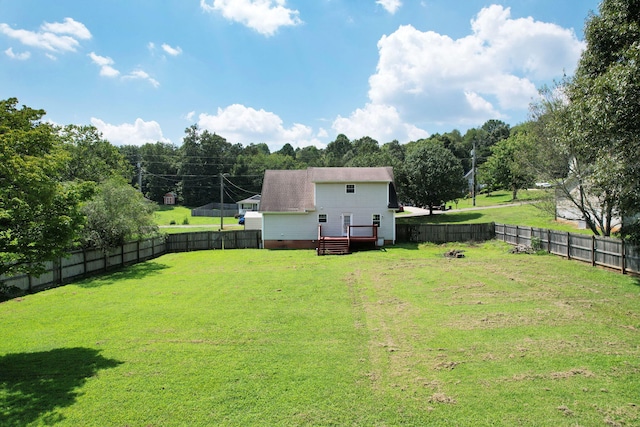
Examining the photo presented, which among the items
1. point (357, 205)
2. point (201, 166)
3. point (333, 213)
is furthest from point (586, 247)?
point (201, 166)

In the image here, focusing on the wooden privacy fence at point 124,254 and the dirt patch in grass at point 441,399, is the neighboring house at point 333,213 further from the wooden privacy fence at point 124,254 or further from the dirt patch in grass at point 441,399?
the dirt patch in grass at point 441,399

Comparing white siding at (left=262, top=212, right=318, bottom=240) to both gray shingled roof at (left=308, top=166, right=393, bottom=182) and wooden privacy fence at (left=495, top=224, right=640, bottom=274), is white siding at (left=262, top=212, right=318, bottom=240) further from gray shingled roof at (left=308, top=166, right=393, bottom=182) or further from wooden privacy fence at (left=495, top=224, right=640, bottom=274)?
wooden privacy fence at (left=495, top=224, right=640, bottom=274)

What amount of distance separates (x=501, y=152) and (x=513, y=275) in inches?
1796

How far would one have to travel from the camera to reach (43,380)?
7445 millimetres

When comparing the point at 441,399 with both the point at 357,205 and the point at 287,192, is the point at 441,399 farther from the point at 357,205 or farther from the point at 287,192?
the point at 287,192

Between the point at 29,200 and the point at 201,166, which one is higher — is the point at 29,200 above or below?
below

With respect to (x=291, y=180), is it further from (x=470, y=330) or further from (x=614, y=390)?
(x=614, y=390)

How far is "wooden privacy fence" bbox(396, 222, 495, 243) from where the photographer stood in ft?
99.2

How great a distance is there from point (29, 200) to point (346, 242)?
21180 mm

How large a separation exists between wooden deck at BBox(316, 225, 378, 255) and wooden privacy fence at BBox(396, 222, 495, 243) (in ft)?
14.5

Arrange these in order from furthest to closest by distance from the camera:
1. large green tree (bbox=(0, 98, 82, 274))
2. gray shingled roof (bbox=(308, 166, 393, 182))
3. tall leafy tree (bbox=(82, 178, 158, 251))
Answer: gray shingled roof (bbox=(308, 166, 393, 182))
tall leafy tree (bbox=(82, 178, 158, 251))
large green tree (bbox=(0, 98, 82, 274))

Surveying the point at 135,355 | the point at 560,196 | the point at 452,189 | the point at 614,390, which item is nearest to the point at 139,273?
the point at 135,355

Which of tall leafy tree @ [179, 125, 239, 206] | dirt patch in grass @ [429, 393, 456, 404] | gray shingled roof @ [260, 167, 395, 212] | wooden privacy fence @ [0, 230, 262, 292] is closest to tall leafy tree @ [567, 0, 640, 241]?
dirt patch in grass @ [429, 393, 456, 404]

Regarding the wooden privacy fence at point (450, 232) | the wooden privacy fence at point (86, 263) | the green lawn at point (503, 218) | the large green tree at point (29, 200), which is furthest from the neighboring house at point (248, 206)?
the large green tree at point (29, 200)
